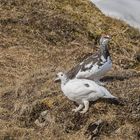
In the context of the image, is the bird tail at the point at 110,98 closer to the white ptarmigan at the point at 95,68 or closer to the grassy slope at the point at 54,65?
the grassy slope at the point at 54,65

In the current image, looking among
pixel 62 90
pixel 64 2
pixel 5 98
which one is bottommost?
pixel 64 2

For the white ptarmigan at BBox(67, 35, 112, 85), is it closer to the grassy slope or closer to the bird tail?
the grassy slope

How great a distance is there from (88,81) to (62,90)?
421 millimetres

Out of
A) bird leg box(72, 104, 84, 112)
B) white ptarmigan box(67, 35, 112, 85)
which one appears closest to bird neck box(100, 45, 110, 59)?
white ptarmigan box(67, 35, 112, 85)

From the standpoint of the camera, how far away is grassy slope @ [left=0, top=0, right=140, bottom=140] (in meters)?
10.9

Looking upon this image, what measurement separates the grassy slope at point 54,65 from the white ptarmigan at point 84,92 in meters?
0.14

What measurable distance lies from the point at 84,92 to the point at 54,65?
399 cm

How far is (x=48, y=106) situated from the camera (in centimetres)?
1138

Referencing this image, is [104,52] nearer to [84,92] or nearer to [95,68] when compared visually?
[95,68]

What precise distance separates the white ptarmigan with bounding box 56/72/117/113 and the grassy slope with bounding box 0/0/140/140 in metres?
0.14

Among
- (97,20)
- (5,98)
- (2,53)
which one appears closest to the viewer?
(5,98)

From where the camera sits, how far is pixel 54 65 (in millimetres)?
14797

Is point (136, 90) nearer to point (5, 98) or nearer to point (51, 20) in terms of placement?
point (5, 98)

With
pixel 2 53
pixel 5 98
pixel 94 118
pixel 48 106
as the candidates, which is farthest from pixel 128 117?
pixel 2 53
